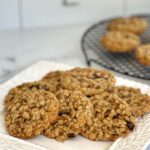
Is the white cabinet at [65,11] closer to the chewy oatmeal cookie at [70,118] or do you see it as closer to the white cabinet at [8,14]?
the white cabinet at [8,14]

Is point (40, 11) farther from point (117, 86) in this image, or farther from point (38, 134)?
point (38, 134)

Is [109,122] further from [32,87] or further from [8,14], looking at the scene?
[8,14]

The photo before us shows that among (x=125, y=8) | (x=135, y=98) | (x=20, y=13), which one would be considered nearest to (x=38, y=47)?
(x=20, y=13)

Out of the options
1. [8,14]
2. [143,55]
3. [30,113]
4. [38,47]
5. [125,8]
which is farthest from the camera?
[125,8]

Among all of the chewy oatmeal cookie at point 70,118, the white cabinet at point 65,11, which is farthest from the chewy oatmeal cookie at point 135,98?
the white cabinet at point 65,11

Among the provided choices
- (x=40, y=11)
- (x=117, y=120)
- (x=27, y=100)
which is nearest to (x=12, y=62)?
(x=40, y=11)

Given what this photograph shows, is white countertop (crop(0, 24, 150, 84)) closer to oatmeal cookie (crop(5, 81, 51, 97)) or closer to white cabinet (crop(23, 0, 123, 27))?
white cabinet (crop(23, 0, 123, 27))

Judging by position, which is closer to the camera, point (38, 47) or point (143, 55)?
point (143, 55)
